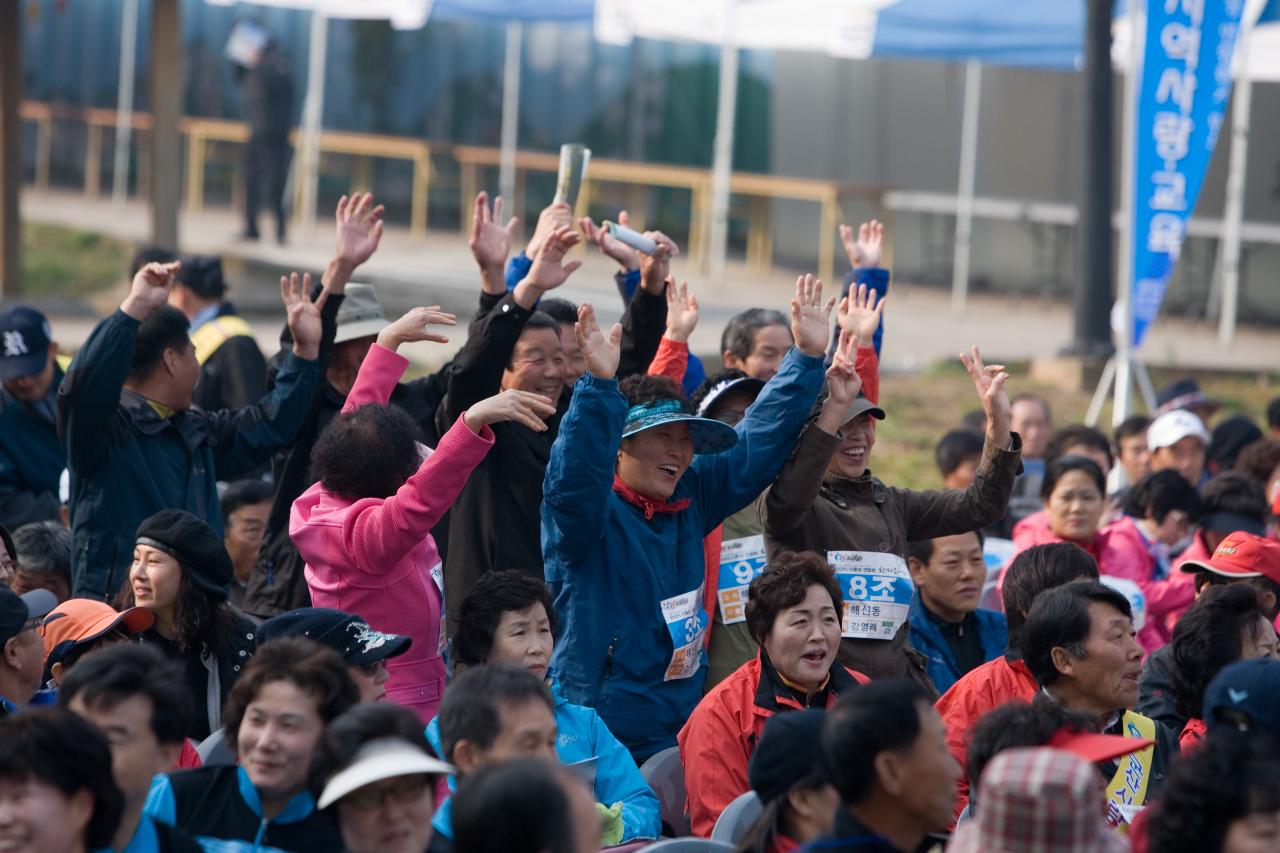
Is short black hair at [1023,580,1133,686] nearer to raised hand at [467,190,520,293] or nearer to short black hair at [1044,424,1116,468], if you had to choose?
raised hand at [467,190,520,293]

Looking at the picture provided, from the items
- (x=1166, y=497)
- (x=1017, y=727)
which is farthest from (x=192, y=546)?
(x=1166, y=497)

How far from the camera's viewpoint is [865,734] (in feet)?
10.2

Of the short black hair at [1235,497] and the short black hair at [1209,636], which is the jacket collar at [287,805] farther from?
the short black hair at [1235,497]

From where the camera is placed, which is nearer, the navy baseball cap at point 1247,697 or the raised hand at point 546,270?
the navy baseball cap at point 1247,697

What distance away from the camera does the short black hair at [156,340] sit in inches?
207

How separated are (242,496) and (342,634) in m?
2.03

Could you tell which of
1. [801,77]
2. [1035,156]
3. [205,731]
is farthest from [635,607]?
[801,77]

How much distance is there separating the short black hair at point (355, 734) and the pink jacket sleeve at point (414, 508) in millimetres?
1110

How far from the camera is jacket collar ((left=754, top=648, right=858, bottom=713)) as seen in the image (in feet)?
14.1

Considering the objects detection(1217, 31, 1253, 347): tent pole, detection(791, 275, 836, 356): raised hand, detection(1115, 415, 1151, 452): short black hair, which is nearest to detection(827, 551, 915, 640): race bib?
detection(791, 275, 836, 356): raised hand

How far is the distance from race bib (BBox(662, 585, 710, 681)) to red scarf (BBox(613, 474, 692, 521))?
0.76 ft

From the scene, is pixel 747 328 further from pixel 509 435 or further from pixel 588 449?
pixel 588 449

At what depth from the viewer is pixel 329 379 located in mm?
5816

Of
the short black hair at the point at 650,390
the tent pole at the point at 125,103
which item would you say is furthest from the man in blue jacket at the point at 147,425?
the tent pole at the point at 125,103
